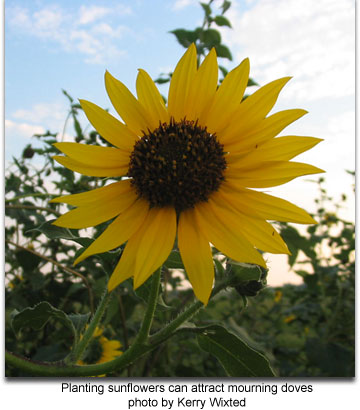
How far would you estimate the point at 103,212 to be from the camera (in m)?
0.79

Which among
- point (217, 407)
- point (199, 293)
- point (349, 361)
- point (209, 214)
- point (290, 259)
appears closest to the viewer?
point (199, 293)

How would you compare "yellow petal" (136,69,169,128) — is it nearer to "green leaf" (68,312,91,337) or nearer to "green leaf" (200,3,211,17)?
"green leaf" (68,312,91,337)

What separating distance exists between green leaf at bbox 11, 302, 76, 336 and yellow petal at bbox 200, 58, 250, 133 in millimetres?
512

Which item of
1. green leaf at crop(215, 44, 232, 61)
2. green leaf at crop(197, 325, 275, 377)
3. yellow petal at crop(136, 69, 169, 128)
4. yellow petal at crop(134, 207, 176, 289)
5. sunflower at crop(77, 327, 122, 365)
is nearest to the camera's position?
yellow petal at crop(134, 207, 176, 289)

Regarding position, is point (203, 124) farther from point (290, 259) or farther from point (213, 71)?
point (290, 259)

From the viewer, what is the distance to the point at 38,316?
889mm

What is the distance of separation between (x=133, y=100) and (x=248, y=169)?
11.7 inches

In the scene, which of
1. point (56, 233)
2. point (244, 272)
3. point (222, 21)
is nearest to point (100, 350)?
point (56, 233)

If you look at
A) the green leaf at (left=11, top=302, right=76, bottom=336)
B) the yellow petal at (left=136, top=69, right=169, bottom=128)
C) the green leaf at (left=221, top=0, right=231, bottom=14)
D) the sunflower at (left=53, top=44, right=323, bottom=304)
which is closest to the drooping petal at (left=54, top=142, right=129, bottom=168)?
the sunflower at (left=53, top=44, right=323, bottom=304)

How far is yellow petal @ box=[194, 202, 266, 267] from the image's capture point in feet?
2.28

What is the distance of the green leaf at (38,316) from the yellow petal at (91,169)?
0.29 meters

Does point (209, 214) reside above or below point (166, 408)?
above

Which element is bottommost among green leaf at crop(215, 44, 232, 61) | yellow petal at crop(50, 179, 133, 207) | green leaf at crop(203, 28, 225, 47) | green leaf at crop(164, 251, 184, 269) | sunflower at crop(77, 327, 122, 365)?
sunflower at crop(77, 327, 122, 365)

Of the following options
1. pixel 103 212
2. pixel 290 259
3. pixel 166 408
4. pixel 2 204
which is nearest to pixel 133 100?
pixel 103 212
